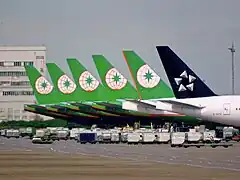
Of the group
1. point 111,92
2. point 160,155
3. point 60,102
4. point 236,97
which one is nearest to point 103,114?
point 111,92

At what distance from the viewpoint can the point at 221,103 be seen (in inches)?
3615

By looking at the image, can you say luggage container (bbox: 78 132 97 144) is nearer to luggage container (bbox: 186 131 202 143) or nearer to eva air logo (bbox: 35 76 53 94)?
luggage container (bbox: 186 131 202 143)

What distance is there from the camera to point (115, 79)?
139 m

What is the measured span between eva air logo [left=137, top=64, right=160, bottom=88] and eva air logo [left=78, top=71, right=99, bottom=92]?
27.7 m

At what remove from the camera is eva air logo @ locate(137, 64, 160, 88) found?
12244 cm

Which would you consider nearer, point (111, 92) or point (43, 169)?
point (43, 169)

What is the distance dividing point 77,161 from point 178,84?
42745 mm

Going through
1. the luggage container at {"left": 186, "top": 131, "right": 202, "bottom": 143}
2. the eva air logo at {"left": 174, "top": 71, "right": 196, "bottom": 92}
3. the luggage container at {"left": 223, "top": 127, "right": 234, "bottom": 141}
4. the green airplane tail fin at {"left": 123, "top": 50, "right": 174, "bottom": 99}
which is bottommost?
the luggage container at {"left": 186, "top": 131, "right": 202, "bottom": 143}

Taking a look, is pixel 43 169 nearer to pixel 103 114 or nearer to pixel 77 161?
pixel 77 161

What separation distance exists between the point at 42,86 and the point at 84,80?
11.5 metres

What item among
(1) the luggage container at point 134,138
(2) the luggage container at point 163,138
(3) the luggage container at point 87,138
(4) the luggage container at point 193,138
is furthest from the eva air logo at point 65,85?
(4) the luggage container at point 193,138

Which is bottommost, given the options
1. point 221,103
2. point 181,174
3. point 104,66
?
point 181,174

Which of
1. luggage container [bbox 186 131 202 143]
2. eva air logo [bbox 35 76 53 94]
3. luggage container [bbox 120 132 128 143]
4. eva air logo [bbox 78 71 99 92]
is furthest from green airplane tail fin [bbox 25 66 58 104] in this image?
luggage container [bbox 186 131 202 143]

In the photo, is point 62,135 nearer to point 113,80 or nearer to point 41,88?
point 113,80
